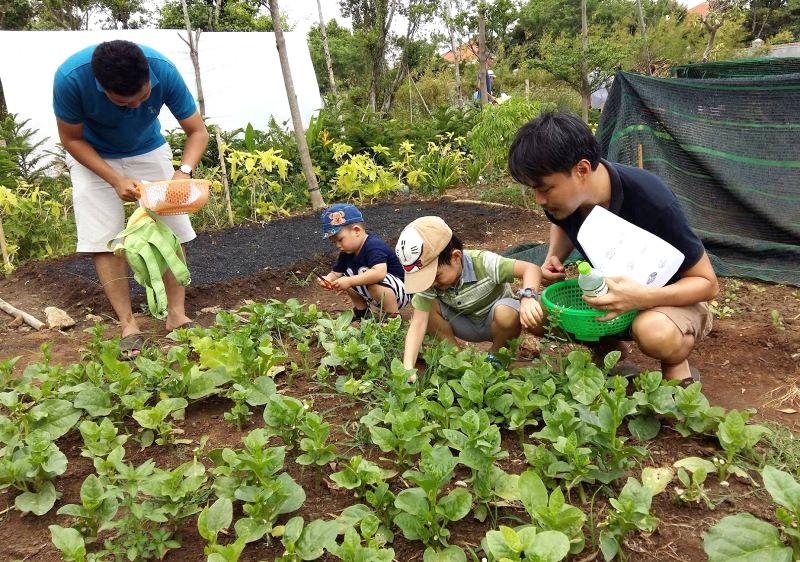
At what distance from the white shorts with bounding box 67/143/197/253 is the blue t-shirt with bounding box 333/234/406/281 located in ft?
3.15

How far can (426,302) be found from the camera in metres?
2.43

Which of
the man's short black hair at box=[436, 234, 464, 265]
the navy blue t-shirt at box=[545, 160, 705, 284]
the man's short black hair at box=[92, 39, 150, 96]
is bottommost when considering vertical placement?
the man's short black hair at box=[436, 234, 464, 265]

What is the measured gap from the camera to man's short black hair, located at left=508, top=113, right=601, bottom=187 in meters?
1.93

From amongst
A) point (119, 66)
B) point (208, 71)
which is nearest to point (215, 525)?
point (119, 66)

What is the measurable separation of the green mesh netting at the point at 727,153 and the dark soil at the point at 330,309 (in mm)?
412

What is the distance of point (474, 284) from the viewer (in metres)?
2.48

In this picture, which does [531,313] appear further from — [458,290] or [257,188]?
[257,188]

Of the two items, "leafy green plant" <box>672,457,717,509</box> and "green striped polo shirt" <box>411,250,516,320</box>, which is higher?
"green striped polo shirt" <box>411,250,516,320</box>

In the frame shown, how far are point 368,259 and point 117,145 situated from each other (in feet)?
4.64

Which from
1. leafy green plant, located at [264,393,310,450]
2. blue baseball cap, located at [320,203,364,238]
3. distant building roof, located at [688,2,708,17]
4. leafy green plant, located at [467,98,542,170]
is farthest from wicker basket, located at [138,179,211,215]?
distant building roof, located at [688,2,708,17]

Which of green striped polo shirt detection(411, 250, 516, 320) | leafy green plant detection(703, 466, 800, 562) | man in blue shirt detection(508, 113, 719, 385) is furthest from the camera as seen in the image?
green striped polo shirt detection(411, 250, 516, 320)

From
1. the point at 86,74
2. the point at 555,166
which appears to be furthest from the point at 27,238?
the point at 555,166

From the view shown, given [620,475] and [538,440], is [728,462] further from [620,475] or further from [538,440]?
[538,440]

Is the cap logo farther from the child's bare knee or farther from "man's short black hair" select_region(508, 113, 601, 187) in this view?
the child's bare knee
